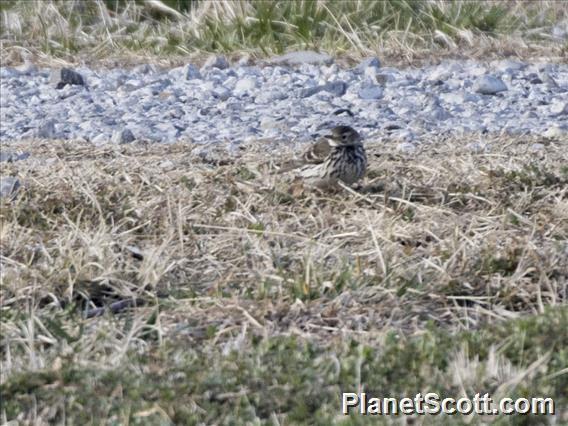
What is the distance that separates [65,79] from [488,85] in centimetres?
364

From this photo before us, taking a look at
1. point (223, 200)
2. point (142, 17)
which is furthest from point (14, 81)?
point (223, 200)

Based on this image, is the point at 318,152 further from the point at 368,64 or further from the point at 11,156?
the point at 368,64

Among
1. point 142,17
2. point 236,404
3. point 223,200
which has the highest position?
point 236,404

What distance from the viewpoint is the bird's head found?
27.3 ft

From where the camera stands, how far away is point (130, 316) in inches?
242

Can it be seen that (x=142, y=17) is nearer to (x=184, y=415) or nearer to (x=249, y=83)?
(x=249, y=83)

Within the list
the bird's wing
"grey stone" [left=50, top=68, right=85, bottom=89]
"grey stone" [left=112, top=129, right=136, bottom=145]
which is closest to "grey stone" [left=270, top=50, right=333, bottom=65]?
"grey stone" [left=50, top=68, right=85, bottom=89]

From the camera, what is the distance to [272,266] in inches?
262

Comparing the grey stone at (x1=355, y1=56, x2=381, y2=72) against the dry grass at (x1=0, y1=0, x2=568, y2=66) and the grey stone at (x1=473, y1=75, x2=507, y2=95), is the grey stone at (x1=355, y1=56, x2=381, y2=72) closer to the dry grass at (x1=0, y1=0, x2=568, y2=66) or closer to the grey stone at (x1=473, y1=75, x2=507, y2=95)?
the dry grass at (x1=0, y1=0, x2=568, y2=66)

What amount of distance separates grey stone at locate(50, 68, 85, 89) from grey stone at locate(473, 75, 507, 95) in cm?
342

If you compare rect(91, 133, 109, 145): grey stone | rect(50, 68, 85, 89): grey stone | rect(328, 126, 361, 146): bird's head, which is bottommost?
rect(50, 68, 85, 89): grey stone

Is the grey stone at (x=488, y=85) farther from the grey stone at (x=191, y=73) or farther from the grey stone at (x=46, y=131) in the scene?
the grey stone at (x=46, y=131)

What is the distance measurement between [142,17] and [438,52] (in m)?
3.14

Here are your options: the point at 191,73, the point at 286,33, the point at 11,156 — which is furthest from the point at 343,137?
the point at 286,33
